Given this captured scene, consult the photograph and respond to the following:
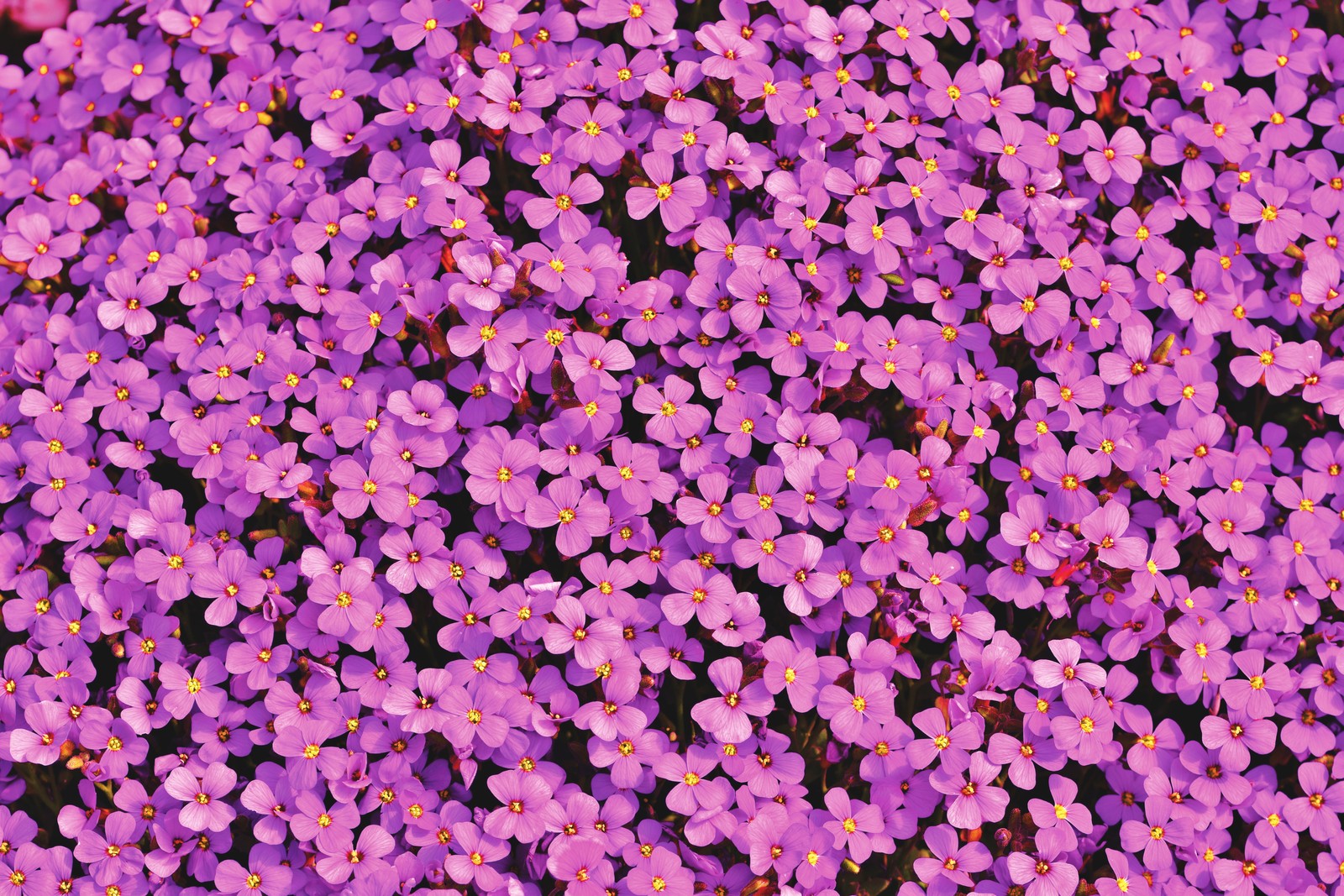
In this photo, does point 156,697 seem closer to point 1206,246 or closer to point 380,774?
point 380,774

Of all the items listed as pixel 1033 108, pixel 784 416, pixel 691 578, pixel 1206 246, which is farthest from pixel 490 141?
pixel 1206 246

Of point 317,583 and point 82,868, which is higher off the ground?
point 317,583

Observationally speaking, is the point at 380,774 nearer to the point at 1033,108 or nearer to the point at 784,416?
the point at 784,416

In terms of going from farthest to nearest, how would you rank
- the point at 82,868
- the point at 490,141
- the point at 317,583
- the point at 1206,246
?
the point at 1206,246 → the point at 490,141 → the point at 82,868 → the point at 317,583

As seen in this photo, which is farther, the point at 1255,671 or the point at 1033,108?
the point at 1033,108

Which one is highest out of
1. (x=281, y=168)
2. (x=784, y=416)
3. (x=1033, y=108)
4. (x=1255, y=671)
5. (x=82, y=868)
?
(x=1033, y=108)

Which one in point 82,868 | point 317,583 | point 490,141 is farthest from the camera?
point 490,141

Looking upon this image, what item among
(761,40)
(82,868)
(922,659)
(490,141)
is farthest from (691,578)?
(82,868)
